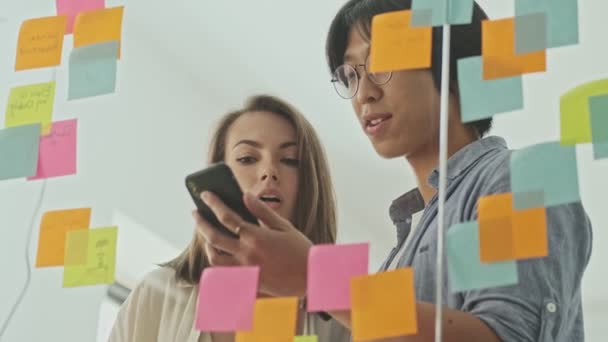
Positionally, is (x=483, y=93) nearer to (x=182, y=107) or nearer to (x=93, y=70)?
(x=93, y=70)

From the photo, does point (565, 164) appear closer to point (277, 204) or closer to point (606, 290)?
point (277, 204)

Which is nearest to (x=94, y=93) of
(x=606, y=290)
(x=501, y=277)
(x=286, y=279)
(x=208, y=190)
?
(x=208, y=190)

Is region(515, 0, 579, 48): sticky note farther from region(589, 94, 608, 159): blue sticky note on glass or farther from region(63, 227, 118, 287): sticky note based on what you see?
region(63, 227, 118, 287): sticky note

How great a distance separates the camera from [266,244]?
2.86 ft

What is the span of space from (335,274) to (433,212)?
0.21 m

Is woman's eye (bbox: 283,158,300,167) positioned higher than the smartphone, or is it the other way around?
woman's eye (bbox: 283,158,300,167)

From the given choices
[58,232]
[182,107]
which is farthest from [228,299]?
[182,107]

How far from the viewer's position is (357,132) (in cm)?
169

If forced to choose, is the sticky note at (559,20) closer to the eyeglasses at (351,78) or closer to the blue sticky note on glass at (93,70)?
the eyeglasses at (351,78)

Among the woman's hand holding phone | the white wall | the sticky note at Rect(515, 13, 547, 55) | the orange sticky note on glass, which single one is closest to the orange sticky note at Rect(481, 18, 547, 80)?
the sticky note at Rect(515, 13, 547, 55)

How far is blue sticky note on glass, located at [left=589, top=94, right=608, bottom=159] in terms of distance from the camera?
2.76 ft

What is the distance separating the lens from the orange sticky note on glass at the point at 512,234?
32.4 inches

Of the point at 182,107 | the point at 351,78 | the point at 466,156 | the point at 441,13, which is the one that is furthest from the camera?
the point at 182,107

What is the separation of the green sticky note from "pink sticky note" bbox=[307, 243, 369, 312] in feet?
0.69
